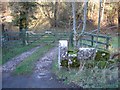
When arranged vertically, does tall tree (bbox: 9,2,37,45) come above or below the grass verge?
above

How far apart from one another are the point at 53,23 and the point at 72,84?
9.94 metres

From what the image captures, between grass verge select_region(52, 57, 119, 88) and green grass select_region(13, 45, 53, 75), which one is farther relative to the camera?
green grass select_region(13, 45, 53, 75)

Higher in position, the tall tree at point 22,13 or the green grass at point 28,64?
the tall tree at point 22,13

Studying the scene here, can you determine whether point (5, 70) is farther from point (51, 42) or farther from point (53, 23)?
point (53, 23)

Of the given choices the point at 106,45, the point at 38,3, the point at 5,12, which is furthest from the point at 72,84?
the point at 38,3

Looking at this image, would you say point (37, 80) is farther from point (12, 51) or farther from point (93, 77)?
point (12, 51)

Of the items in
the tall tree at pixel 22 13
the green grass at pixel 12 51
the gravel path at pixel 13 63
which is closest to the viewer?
the gravel path at pixel 13 63

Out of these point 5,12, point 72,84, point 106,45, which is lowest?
point 72,84

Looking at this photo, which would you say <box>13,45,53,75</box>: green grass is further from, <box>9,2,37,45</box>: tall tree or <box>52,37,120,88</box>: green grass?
<box>9,2,37,45</box>: tall tree

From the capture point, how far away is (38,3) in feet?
49.2

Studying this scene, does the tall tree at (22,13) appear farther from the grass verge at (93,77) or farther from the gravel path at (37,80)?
the grass verge at (93,77)

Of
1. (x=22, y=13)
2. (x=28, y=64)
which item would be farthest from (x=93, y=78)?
(x=22, y=13)

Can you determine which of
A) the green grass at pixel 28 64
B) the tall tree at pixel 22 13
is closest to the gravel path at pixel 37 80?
the green grass at pixel 28 64

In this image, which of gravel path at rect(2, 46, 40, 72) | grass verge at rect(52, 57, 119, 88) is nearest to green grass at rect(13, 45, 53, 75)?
gravel path at rect(2, 46, 40, 72)
